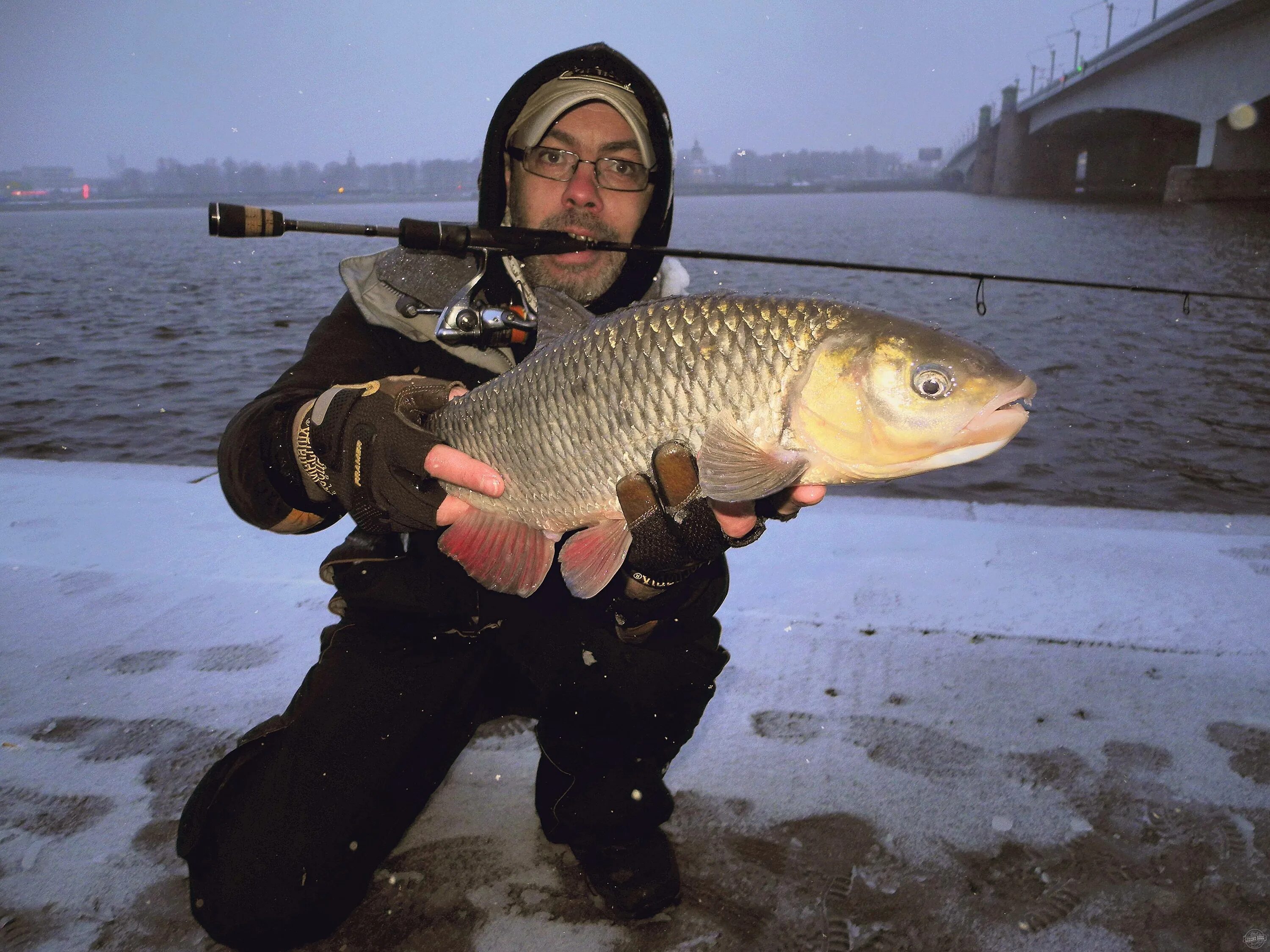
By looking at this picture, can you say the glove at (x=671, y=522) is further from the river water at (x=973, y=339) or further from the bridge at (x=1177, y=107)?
the bridge at (x=1177, y=107)

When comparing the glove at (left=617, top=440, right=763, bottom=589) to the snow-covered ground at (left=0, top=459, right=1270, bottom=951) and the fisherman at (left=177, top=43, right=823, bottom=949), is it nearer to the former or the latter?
the fisherman at (left=177, top=43, right=823, bottom=949)

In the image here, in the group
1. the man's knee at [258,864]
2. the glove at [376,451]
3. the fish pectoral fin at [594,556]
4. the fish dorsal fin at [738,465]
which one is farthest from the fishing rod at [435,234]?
the man's knee at [258,864]

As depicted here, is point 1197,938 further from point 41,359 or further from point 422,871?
point 41,359

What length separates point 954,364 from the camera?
198 cm

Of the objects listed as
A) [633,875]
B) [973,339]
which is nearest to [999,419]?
[633,875]

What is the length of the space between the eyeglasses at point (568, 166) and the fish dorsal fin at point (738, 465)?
1.72 metres

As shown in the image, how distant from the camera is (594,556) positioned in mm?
2434

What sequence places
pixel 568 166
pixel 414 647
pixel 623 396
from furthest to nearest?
pixel 568 166, pixel 414 647, pixel 623 396

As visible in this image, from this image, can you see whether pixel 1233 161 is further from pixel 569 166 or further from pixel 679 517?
pixel 679 517

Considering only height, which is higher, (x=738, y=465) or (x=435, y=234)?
(x=435, y=234)

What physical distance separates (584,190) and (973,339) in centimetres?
392

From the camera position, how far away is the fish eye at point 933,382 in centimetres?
198

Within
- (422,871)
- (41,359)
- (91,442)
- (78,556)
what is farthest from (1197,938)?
(41,359)

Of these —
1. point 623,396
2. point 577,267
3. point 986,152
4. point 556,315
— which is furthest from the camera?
point 986,152
